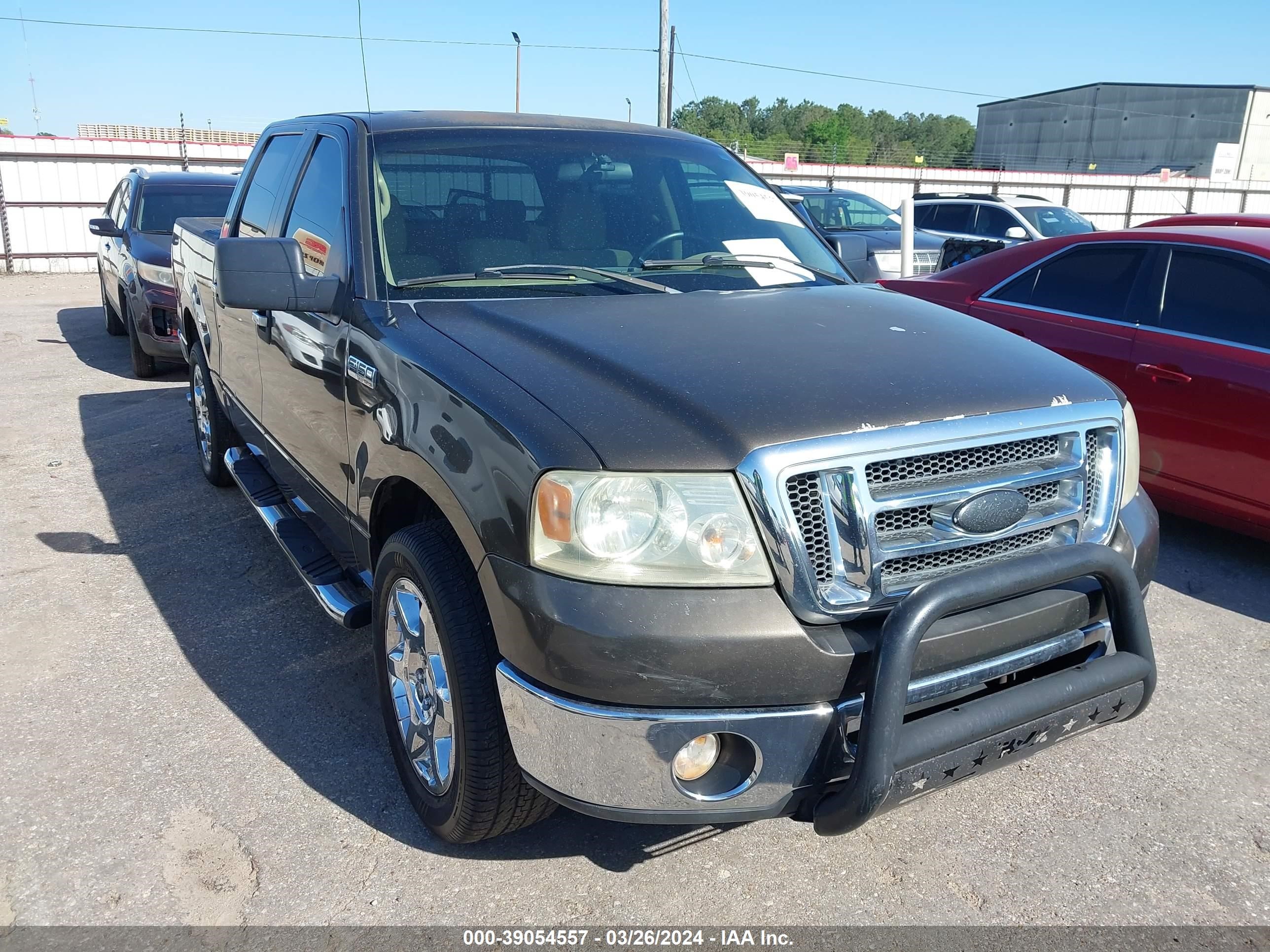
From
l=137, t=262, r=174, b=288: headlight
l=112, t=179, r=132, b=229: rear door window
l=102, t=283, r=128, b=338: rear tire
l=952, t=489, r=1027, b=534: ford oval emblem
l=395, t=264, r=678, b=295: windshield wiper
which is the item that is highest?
l=395, t=264, r=678, b=295: windshield wiper

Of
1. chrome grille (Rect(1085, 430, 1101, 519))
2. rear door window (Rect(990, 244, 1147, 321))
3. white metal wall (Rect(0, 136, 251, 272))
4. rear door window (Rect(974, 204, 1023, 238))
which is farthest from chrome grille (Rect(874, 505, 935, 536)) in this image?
white metal wall (Rect(0, 136, 251, 272))

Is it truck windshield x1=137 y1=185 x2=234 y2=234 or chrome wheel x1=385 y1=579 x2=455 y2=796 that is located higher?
truck windshield x1=137 y1=185 x2=234 y2=234

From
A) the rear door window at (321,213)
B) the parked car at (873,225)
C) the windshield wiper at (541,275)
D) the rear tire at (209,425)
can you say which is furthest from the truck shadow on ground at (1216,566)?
the parked car at (873,225)

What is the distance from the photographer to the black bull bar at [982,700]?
6.95ft

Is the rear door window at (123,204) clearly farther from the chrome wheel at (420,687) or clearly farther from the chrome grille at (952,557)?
the chrome grille at (952,557)

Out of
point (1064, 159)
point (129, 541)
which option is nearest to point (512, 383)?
point (129, 541)

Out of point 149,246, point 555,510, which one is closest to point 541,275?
point 555,510

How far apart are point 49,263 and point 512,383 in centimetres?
2037

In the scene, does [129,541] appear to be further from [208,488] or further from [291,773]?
[291,773]

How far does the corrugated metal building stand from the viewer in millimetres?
61844

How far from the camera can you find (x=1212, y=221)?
6.67m

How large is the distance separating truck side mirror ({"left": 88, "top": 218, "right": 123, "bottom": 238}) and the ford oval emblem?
9086 mm

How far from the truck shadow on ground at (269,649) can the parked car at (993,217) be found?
10.8 metres

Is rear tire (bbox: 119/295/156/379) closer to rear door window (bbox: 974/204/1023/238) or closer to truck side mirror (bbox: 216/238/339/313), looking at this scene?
truck side mirror (bbox: 216/238/339/313)
